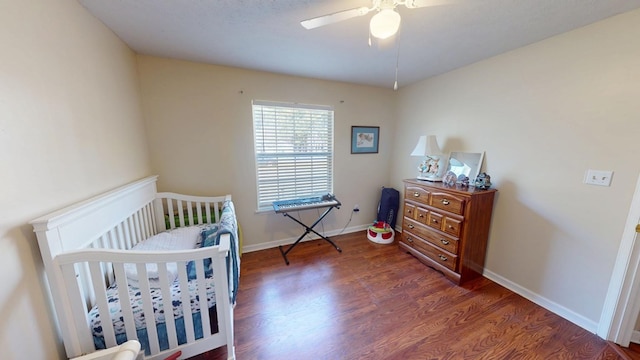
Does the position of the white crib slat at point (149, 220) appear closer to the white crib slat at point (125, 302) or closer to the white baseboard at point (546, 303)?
the white crib slat at point (125, 302)

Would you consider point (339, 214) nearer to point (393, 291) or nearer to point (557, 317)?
point (393, 291)

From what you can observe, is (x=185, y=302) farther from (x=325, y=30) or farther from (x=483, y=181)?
(x=483, y=181)

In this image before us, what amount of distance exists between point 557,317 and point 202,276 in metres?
2.70

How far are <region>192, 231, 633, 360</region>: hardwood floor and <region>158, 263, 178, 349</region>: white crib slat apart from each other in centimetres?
36

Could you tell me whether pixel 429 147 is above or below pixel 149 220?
above

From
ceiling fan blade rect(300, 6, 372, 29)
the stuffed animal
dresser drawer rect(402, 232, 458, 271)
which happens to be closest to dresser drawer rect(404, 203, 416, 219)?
dresser drawer rect(402, 232, 458, 271)

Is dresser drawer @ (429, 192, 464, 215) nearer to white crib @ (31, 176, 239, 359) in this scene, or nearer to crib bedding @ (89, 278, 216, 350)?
white crib @ (31, 176, 239, 359)

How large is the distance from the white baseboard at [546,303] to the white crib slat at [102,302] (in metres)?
3.06

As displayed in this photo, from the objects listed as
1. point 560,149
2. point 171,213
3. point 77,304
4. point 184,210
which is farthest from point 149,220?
point 560,149

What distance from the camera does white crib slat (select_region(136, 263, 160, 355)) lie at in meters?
1.08

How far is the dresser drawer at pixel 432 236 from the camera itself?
2137 millimetres

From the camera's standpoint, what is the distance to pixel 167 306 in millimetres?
1140

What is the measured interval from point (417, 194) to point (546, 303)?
1.37 meters

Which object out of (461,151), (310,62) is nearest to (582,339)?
(461,151)
